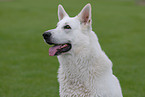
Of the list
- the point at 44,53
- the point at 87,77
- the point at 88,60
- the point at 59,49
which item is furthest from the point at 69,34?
the point at 44,53

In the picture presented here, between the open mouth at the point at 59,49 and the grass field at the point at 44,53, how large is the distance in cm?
338

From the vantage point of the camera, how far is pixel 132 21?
25062mm

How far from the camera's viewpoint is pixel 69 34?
568cm

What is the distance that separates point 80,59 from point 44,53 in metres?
9.05

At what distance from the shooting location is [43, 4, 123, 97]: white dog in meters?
5.50

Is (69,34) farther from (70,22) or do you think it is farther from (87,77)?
(87,77)

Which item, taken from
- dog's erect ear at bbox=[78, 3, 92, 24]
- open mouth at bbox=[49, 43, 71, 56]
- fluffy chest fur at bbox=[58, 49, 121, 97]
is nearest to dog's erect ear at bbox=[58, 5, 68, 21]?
dog's erect ear at bbox=[78, 3, 92, 24]

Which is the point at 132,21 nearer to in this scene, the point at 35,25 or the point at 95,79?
the point at 35,25

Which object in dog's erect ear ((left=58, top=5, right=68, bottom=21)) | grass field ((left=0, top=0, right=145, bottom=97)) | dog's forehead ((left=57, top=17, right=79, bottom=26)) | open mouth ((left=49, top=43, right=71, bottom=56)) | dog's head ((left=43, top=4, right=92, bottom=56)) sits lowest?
grass field ((left=0, top=0, right=145, bottom=97))

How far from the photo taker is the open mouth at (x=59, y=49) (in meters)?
5.51

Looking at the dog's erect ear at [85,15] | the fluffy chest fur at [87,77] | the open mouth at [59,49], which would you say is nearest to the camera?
the fluffy chest fur at [87,77]

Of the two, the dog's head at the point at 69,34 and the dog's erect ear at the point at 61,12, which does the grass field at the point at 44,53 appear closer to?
the dog's erect ear at the point at 61,12

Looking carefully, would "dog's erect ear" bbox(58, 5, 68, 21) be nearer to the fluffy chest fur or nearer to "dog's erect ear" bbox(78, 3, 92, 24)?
"dog's erect ear" bbox(78, 3, 92, 24)

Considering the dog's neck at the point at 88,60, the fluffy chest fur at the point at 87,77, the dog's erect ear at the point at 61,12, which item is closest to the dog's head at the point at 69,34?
the dog's neck at the point at 88,60
